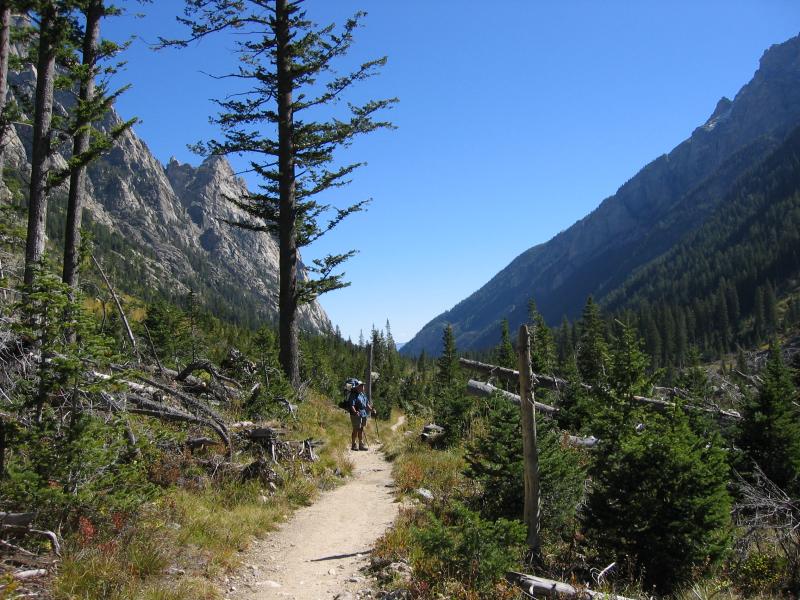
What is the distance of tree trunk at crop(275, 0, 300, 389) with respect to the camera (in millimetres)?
13570

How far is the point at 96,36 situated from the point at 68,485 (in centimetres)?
1127

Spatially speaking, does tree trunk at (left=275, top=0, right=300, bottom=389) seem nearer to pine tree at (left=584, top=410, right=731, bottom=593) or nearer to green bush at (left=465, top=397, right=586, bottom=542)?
green bush at (left=465, top=397, right=586, bottom=542)

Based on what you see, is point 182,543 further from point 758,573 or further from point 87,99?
point 87,99

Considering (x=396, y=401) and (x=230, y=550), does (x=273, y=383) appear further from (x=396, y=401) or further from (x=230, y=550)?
(x=396, y=401)

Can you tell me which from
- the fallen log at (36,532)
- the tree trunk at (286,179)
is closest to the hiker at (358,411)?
the tree trunk at (286,179)

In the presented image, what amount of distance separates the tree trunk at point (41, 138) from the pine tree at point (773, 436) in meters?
16.1

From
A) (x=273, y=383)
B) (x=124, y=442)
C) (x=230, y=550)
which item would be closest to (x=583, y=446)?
(x=273, y=383)

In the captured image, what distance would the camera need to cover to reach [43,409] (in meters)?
5.18

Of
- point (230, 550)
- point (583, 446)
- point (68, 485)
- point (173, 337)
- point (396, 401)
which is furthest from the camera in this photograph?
point (396, 401)

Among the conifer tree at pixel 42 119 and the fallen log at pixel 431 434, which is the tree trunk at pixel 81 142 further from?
the fallen log at pixel 431 434

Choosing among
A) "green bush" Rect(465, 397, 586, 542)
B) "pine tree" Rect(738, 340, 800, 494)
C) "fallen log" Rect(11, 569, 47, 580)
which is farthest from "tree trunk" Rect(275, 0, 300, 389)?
"pine tree" Rect(738, 340, 800, 494)

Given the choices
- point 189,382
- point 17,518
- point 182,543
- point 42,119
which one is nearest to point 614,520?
point 182,543

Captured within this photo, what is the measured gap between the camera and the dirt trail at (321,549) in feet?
19.1

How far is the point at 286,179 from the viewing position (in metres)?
13.7
